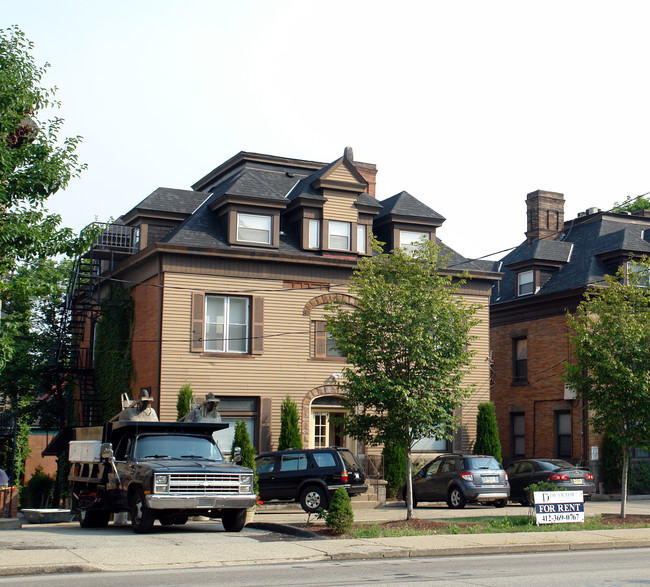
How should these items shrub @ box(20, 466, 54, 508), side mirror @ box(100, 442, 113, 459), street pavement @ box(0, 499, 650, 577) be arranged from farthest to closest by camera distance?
shrub @ box(20, 466, 54, 508)
side mirror @ box(100, 442, 113, 459)
street pavement @ box(0, 499, 650, 577)

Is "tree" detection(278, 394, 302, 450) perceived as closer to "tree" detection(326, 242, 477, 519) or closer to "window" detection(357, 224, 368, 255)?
"window" detection(357, 224, 368, 255)

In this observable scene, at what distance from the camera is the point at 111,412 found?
3275cm

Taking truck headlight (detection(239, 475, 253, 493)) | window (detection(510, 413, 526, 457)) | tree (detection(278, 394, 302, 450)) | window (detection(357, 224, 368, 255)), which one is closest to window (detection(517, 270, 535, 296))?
window (detection(510, 413, 526, 457))

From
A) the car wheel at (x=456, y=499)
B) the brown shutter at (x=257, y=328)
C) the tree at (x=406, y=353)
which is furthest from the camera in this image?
the brown shutter at (x=257, y=328)

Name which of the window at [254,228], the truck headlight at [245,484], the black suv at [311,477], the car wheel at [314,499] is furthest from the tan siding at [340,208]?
the truck headlight at [245,484]

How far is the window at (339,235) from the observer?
106ft

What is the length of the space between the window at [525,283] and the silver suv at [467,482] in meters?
13.3

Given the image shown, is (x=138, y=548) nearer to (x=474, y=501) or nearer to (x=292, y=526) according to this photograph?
(x=292, y=526)

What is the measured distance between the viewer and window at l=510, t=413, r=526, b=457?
38688mm

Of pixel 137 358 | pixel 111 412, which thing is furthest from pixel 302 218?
pixel 111 412

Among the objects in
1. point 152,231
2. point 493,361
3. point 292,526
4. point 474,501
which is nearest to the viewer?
point 292,526

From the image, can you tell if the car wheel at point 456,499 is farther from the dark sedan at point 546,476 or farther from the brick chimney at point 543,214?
the brick chimney at point 543,214

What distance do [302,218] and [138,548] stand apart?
1875cm

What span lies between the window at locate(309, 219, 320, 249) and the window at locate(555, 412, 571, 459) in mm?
12964
